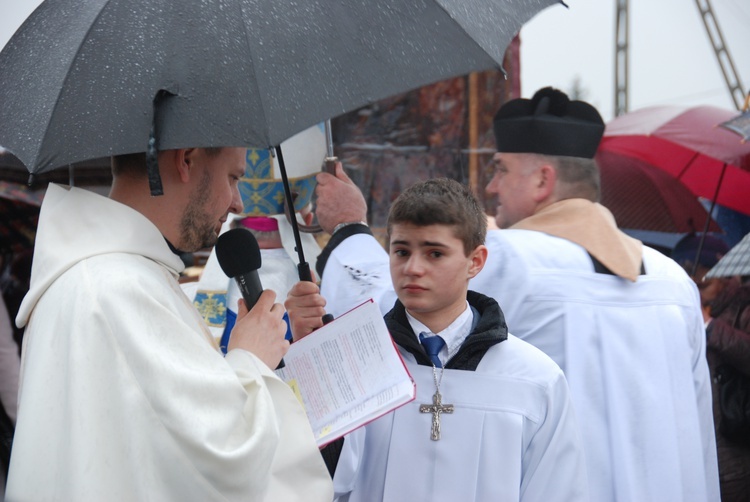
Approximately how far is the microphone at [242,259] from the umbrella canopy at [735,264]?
213 centimetres

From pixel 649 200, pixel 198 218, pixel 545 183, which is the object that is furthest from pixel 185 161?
pixel 649 200

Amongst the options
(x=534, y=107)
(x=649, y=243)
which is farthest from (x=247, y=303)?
(x=649, y=243)

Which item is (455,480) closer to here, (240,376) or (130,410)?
(240,376)

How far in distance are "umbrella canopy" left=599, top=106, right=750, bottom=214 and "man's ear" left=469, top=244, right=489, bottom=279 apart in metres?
3.18

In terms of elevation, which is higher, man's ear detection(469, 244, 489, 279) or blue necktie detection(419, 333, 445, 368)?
man's ear detection(469, 244, 489, 279)

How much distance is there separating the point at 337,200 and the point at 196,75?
1.22 m

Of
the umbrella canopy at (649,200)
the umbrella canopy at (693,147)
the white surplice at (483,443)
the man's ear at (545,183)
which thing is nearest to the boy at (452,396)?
the white surplice at (483,443)

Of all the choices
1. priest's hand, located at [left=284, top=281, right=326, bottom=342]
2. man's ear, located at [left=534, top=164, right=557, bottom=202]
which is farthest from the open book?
man's ear, located at [left=534, top=164, right=557, bottom=202]

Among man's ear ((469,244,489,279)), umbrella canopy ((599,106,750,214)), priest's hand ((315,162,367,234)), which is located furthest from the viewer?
umbrella canopy ((599,106,750,214))

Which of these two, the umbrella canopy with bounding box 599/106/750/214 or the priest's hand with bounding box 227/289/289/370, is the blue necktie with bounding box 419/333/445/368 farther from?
the umbrella canopy with bounding box 599/106/750/214

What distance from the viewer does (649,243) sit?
642cm

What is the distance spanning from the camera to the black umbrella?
186 cm

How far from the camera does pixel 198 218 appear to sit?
86.0 inches

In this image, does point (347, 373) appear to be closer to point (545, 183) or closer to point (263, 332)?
point (263, 332)
